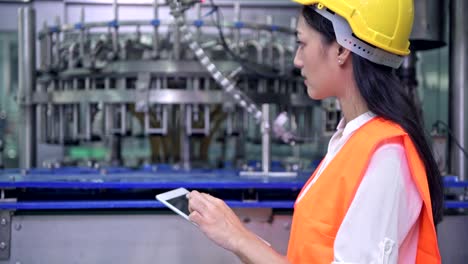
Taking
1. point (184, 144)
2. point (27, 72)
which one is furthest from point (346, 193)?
point (27, 72)

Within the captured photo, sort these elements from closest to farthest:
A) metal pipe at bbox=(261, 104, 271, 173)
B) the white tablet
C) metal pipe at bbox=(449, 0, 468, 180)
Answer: the white tablet → metal pipe at bbox=(261, 104, 271, 173) → metal pipe at bbox=(449, 0, 468, 180)

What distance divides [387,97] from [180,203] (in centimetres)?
46

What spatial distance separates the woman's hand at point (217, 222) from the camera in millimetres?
782

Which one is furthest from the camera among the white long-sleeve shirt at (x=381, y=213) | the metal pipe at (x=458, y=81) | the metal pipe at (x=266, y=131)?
the metal pipe at (x=458, y=81)

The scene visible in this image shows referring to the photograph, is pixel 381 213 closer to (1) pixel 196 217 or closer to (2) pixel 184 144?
(1) pixel 196 217

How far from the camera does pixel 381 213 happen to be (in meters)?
0.68

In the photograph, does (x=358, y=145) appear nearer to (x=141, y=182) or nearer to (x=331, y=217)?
(x=331, y=217)

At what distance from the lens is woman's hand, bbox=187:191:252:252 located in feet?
2.57

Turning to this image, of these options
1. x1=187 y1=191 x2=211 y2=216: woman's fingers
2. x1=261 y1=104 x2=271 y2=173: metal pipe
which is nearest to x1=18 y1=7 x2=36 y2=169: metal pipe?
x1=261 y1=104 x2=271 y2=173: metal pipe

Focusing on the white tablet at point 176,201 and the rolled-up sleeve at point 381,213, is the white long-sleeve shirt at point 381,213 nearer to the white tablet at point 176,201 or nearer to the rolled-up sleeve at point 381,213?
the rolled-up sleeve at point 381,213

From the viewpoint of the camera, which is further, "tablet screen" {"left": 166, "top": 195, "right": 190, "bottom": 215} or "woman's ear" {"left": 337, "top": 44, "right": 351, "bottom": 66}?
"tablet screen" {"left": 166, "top": 195, "right": 190, "bottom": 215}

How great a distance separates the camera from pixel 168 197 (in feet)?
3.28

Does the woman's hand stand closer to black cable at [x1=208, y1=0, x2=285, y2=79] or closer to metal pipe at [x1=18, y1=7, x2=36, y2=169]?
black cable at [x1=208, y1=0, x2=285, y2=79]

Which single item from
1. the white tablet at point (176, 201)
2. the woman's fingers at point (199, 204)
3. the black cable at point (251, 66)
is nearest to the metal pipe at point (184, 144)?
the black cable at point (251, 66)
